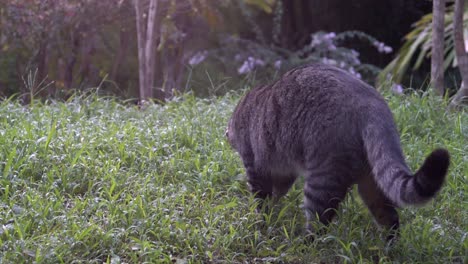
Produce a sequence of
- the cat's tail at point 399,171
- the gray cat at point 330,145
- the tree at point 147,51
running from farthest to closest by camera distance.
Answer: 1. the tree at point 147,51
2. the gray cat at point 330,145
3. the cat's tail at point 399,171

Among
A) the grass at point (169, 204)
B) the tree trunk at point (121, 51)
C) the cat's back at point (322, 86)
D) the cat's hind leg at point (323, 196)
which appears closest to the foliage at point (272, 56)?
the tree trunk at point (121, 51)

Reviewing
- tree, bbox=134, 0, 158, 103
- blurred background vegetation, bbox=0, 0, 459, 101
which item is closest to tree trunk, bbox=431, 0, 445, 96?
blurred background vegetation, bbox=0, 0, 459, 101

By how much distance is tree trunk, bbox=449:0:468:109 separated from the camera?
576 centimetres

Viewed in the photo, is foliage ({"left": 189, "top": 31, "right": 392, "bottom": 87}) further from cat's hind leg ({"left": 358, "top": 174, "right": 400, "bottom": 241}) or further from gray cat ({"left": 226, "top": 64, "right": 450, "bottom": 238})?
cat's hind leg ({"left": 358, "top": 174, "right": 400, "bottom": 241})

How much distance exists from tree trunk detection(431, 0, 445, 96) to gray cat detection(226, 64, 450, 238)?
7.20 ft

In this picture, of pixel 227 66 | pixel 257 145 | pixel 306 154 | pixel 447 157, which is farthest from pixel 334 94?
pixel 227 66

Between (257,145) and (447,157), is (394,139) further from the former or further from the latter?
(257,145)

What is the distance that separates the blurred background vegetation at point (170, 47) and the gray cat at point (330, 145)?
301cm

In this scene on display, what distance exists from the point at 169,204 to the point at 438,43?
324cm

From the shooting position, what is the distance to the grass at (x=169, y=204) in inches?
138

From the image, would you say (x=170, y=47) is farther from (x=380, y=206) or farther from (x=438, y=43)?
(x=380, y=206)

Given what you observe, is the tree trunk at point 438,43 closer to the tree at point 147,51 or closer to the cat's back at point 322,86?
the cat's back at point 322,86

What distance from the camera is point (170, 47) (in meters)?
8.78

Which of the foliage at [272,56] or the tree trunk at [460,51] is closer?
the tree trunk at [460,51]
